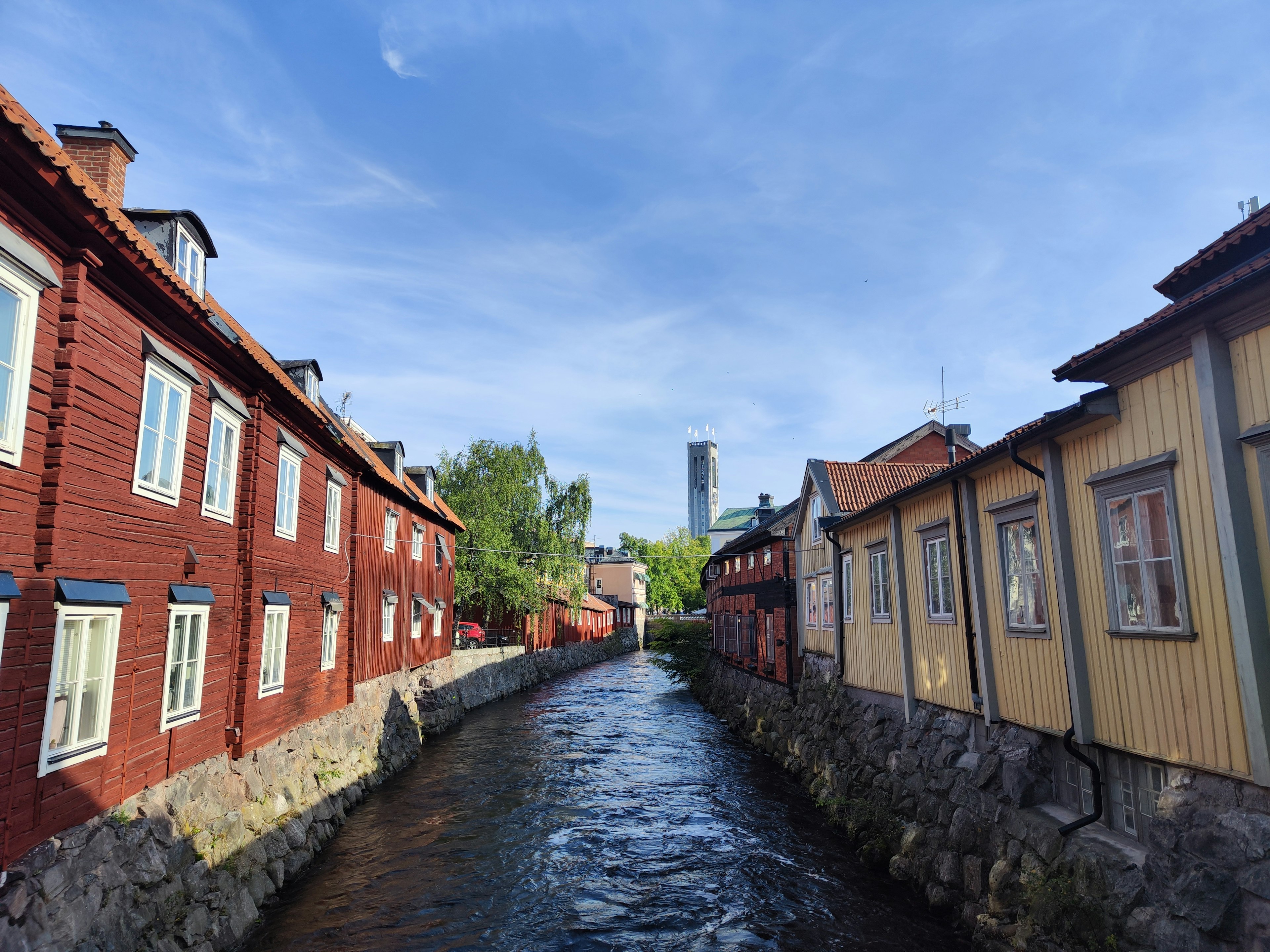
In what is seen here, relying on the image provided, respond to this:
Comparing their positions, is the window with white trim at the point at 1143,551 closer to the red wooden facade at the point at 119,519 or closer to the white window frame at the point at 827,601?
the red wooden facade at the point at 119,519

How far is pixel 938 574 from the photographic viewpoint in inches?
459

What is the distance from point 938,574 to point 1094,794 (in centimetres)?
441

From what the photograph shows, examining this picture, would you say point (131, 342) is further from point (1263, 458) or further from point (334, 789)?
point (1263, 458)

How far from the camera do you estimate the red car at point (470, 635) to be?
118ft

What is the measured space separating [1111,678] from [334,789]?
43.5 ft

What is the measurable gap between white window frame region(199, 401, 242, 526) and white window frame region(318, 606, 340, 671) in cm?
521

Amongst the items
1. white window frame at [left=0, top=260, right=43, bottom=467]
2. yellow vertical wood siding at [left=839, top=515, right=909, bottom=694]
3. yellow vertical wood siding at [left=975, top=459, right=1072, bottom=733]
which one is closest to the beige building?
yellow vertical wood siding at [left=839, top=515, right=909, bottom=694]

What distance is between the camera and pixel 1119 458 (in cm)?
729

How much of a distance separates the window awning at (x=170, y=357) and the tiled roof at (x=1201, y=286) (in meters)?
10.2

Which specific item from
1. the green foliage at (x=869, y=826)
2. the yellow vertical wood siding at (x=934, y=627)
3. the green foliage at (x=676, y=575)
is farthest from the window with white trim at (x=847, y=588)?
the green foliage at (x=676, y=575)

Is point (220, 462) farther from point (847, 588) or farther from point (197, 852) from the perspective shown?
point (847, 588)

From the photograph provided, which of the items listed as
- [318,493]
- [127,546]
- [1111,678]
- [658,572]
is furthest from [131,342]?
[658,572]

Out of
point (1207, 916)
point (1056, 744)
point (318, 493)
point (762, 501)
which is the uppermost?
point (762, 501)

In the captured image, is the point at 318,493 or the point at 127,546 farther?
the point at 318,493
